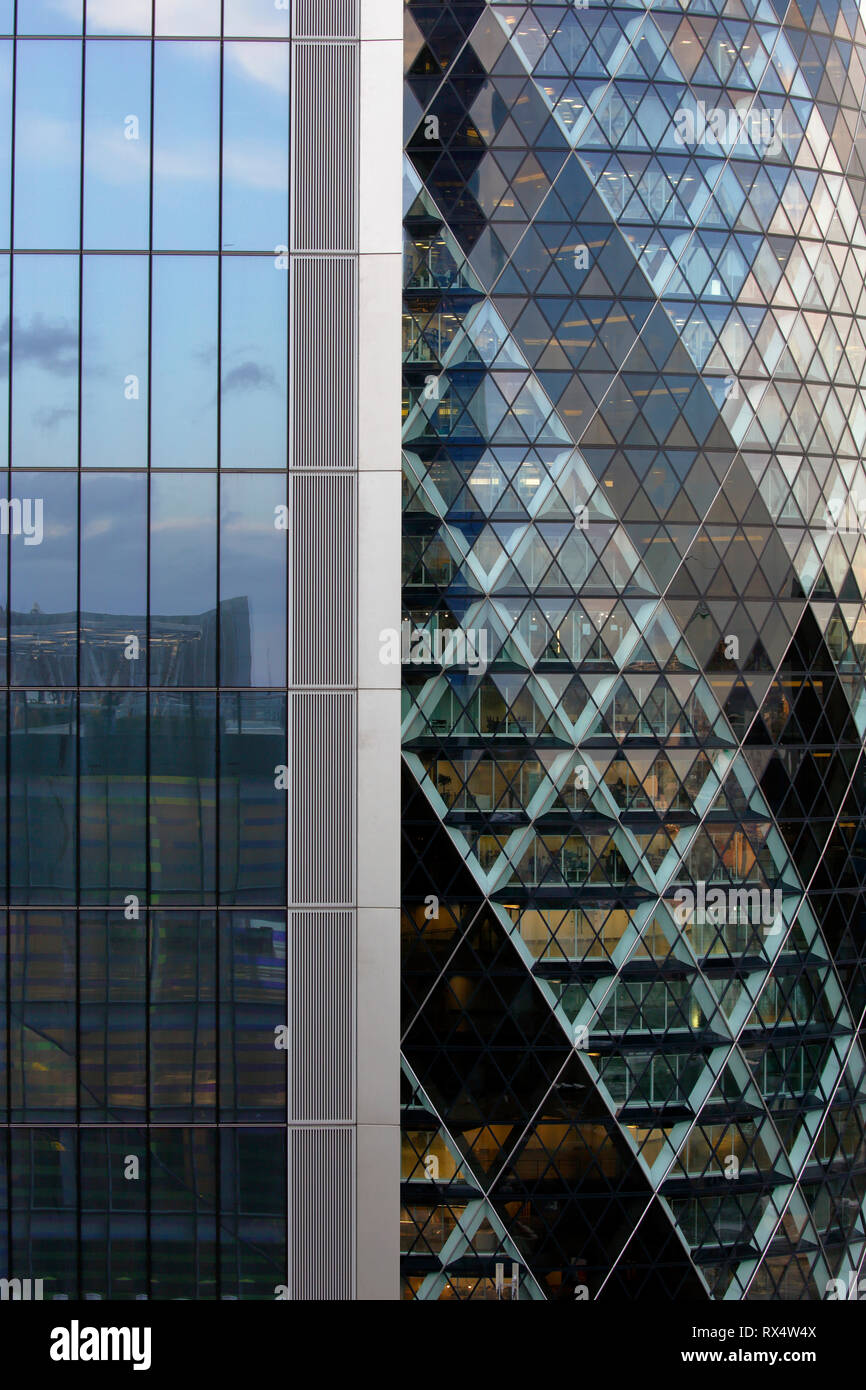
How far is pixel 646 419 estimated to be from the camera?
17250mm

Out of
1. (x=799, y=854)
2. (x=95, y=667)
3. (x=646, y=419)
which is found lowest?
(x=799, y=854)

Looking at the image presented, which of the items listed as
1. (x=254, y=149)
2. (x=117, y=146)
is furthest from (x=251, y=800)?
(x=117, y=146)

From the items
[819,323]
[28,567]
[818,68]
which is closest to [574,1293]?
[28,567]

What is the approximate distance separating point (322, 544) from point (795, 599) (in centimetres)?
855

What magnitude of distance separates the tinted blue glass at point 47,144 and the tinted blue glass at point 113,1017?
31.8 ft

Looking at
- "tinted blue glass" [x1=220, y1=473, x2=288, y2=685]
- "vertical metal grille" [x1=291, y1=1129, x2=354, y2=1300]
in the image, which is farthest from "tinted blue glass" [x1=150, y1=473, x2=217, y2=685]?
"vertical metal grille" [x1=291, y1=1129, x2=354, y2=1300]

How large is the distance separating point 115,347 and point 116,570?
3.15 metres

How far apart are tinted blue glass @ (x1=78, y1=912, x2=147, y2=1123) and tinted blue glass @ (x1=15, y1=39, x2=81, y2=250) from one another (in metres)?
9.70

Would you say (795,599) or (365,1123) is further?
(795,599)

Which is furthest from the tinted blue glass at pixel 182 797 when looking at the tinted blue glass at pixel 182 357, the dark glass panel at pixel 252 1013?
the tinted blue glass at pixel 182 357

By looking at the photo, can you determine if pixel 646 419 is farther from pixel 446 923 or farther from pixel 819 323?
pixel 446 923

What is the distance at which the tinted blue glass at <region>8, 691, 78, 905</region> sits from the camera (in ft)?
47.8

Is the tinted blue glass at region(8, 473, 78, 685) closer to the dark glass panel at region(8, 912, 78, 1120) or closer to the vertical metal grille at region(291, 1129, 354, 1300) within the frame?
the dark glass panel at region(8, 912, 78, 1120)
